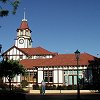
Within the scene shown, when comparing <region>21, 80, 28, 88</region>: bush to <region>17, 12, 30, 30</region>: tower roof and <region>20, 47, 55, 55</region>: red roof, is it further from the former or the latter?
<region>17, 12, 30, 30</region>: tower roof

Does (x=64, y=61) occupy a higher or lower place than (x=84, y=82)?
higher

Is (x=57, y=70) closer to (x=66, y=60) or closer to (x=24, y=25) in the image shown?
(x=66, y=60)

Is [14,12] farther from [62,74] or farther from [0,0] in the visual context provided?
[62,74]

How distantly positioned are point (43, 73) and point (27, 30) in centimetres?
4352

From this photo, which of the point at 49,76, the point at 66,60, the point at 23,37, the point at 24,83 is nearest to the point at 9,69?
the point at 49,76

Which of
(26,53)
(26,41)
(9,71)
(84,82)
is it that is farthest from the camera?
(26,41)

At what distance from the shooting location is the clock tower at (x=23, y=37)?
9462 centimetres

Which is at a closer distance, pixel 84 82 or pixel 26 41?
pixel 84 82

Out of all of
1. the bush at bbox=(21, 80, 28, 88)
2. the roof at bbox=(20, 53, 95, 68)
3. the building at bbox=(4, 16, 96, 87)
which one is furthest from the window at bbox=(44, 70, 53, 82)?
the bush at bbox=(21, 80, 28, 88)

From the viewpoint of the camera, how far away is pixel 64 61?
56.4 m

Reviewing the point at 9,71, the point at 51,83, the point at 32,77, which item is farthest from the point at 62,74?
the point at 9,71

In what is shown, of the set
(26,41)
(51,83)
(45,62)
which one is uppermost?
(26,41)

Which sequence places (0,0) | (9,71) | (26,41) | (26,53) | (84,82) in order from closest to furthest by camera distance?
(0,0)
(9,71)
(84,82)
(26,53)
(26,41)

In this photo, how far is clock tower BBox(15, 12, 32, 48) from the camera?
94.6 meters
